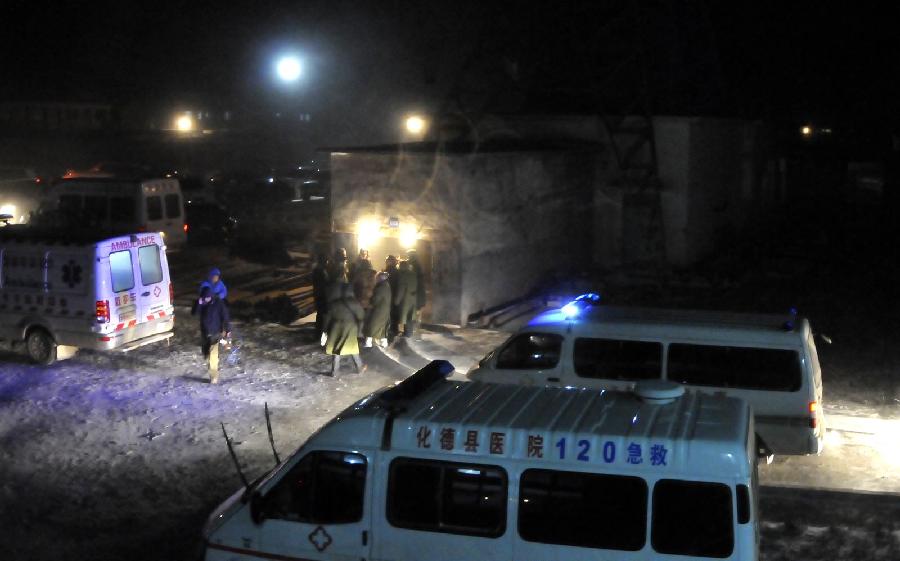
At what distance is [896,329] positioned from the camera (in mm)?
19109

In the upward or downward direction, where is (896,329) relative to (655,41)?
downward

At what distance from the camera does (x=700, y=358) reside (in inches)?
412

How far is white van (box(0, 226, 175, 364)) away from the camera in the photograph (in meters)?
15.0

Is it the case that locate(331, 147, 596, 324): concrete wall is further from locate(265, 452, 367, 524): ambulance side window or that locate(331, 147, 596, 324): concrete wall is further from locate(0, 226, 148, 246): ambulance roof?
locate(265, 452, 367, 524): ambulance side window

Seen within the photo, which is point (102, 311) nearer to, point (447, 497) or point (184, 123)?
point (447, 497)

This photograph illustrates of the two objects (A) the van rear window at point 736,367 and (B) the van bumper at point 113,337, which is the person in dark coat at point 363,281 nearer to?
(B) the van bumper at point 113,337

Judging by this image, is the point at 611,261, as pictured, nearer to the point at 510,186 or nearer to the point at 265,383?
the point at 510,186

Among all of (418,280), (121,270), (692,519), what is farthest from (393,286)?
(692,519)

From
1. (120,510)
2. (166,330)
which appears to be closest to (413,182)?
(166,330)

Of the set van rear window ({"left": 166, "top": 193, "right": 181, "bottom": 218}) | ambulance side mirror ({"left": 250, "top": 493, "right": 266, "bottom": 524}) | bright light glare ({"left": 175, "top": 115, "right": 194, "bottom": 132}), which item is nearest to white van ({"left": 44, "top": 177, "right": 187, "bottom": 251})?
van rear window ({"left": 166, "top": 193, "right": 181, "bottom": 218})

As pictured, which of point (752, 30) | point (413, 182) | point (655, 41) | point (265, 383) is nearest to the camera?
point (265, 383)

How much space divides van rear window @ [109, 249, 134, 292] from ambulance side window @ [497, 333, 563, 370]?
6962 mm

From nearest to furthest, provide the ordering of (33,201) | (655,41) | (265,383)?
(265,383)
(655,41)
(33,201)

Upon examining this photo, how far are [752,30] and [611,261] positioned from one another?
1644 cm
